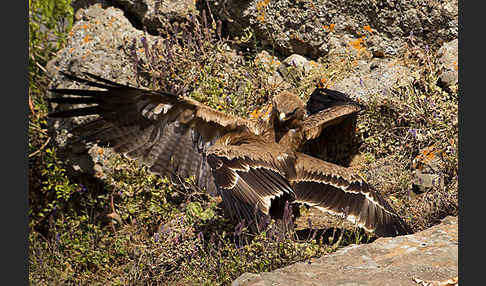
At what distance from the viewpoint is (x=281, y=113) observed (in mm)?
5594

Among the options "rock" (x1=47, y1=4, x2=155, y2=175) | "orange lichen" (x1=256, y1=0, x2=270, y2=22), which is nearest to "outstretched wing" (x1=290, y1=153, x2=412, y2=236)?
"orange lichen" (x1=256, y1=0, x2=270, y2=22)

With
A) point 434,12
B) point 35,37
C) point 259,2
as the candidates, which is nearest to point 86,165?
point 35,37

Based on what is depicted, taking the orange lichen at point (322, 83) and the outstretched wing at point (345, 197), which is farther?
the orange lichen at point (322, 83)

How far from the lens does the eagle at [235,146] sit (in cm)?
491

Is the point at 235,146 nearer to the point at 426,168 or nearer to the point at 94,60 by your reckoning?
the point at 426,168

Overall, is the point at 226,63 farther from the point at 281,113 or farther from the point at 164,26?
the point at 281,113

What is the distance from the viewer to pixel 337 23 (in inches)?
274

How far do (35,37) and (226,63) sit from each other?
2862mm

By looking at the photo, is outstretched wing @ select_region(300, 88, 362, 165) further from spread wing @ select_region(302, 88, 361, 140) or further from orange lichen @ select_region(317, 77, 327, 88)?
orange lichen @ select_region(317, 77, 327, 88)

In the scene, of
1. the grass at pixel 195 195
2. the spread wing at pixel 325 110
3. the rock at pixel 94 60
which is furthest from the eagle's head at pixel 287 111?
the rock at pixel 94 60

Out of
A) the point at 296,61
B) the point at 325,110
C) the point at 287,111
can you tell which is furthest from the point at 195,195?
the point at 296,61

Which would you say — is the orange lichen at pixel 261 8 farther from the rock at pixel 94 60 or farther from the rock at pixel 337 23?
the rock at pixel 94 60

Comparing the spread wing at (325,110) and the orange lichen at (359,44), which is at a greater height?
the orange lichen at (359,44)

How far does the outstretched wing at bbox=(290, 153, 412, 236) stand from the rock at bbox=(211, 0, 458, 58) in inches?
85.2
